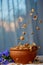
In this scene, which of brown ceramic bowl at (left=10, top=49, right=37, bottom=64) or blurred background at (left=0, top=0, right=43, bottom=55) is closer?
brown ceramic bowl at (left=10, top=49, right=37, bottom=64)

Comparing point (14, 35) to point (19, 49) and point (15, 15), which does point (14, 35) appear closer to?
point (15, 15)

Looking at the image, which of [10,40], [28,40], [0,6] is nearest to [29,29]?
[28,40]

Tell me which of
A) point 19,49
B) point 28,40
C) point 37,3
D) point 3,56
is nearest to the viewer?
point 19,49

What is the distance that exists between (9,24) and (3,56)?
93 cm

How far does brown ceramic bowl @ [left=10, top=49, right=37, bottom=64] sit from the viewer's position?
0.88 meters

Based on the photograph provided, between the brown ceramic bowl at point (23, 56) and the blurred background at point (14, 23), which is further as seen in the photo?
the blurred background at point (14, 23)

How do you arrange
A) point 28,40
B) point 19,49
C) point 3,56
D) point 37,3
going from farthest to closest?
point 37,3
point 28,40
point 3,56
point 19,49

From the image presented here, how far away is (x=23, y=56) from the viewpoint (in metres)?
0.88

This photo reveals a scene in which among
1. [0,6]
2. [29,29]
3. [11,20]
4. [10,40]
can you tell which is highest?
[0,6]

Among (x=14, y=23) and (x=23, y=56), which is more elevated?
(x=14, y=23)

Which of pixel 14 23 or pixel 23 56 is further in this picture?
pixel 14 23

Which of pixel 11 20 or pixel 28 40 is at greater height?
pixel 11 20

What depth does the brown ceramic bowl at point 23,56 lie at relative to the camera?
88cm

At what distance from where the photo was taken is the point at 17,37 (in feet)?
6.23
